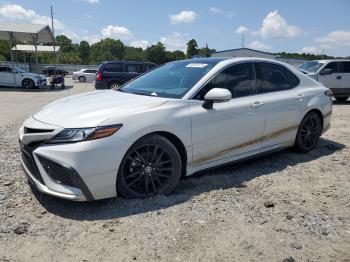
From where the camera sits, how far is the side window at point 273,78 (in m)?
5.21

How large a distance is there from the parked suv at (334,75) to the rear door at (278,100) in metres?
10.0

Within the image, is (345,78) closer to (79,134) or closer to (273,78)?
(273,78)

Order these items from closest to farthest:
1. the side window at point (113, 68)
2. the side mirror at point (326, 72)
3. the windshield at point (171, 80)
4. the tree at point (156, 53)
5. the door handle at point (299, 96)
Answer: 1. the windshield at point (171, 80)
2. the door handle at point (299, 96)
3. the side mirror at point (326, 72)
4. the side window at point (113, 68)
5. the tree at point (156, 53)

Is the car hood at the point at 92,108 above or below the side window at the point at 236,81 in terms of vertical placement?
below

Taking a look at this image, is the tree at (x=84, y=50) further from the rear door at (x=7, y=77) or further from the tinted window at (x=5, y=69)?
the rear door at (x=7, y=77)

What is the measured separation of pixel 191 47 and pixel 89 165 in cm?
7842

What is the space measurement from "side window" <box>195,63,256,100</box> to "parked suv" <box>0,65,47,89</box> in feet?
72.1

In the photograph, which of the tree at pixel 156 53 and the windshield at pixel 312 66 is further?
the tree at pixel 156 53

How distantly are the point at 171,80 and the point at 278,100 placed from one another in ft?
5.41

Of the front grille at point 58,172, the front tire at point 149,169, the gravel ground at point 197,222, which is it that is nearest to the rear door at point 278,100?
the gravel ground at point 197,222

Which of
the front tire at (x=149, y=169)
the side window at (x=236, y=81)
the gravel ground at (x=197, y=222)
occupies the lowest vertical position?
the gravel ground at (x=197, y=222)

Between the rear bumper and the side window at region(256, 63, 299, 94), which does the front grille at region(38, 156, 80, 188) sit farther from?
the rear bumper

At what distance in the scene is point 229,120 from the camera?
4.55 m

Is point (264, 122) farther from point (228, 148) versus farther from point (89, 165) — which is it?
point (89, 165)
